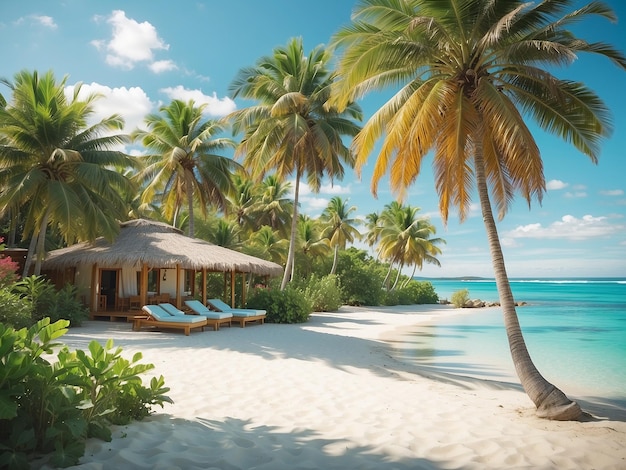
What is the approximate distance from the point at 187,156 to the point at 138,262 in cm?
654

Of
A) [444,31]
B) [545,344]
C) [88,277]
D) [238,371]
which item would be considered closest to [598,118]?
[444,31]

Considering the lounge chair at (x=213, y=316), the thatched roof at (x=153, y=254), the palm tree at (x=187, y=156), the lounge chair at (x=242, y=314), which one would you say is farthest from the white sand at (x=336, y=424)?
the palm tree at (x=187, y=156)

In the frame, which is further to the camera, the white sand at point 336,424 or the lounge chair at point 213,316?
the lounge chair at point 213,316

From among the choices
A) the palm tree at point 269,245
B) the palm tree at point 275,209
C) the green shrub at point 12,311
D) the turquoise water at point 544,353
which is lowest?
the turquoise water at point 544,353

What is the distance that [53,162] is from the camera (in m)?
13.2

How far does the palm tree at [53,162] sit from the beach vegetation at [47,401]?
10.1 metres

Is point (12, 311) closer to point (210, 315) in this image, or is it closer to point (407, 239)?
point (210, 315)

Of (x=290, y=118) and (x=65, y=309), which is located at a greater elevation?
(x=290, y=118)

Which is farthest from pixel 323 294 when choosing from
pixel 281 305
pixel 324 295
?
pixel 281 305

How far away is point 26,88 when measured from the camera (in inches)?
499

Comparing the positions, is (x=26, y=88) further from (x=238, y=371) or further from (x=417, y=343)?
(x=417, y=343)

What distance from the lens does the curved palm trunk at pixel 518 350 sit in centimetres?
536

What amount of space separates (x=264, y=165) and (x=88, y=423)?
14254mm

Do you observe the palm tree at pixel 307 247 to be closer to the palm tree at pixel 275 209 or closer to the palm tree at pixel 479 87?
the palm tree at pixel 275 209
